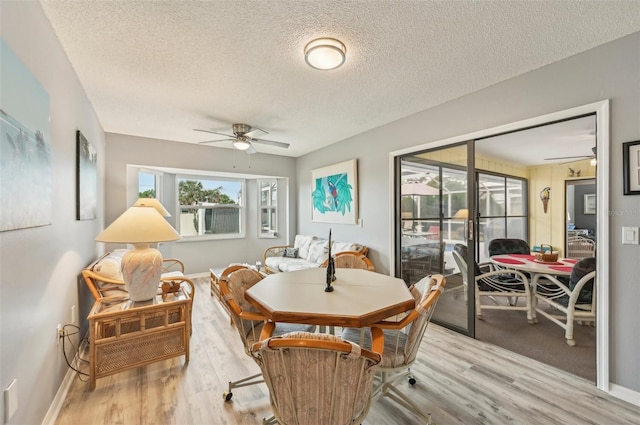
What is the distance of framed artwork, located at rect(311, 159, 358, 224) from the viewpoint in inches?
166

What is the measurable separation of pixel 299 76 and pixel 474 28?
1.37 metres

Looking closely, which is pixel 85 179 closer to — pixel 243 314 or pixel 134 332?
pixel 134 332

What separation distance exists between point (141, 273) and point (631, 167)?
380cm

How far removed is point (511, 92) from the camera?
8.01 ft

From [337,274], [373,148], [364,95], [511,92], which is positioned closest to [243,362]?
[337,274]

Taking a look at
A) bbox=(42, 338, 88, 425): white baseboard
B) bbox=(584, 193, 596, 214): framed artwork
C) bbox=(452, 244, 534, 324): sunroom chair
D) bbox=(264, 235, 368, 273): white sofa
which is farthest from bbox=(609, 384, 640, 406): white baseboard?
bbox=(42, 338, 88, 425): white baseboard

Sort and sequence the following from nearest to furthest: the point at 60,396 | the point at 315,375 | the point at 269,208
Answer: the point at 315,375 → the point at 60,396 → the point at 269,208

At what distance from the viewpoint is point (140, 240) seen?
2.10 m

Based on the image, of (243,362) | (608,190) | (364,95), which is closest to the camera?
(608,190)

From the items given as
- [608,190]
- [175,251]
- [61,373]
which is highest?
[608,190]

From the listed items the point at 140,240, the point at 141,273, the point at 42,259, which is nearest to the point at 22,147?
the point at 42,259

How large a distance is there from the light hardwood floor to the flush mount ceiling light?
2505 mm

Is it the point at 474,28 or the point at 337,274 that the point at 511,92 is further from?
the point at 337,274

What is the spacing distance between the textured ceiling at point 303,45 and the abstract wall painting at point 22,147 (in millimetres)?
648
